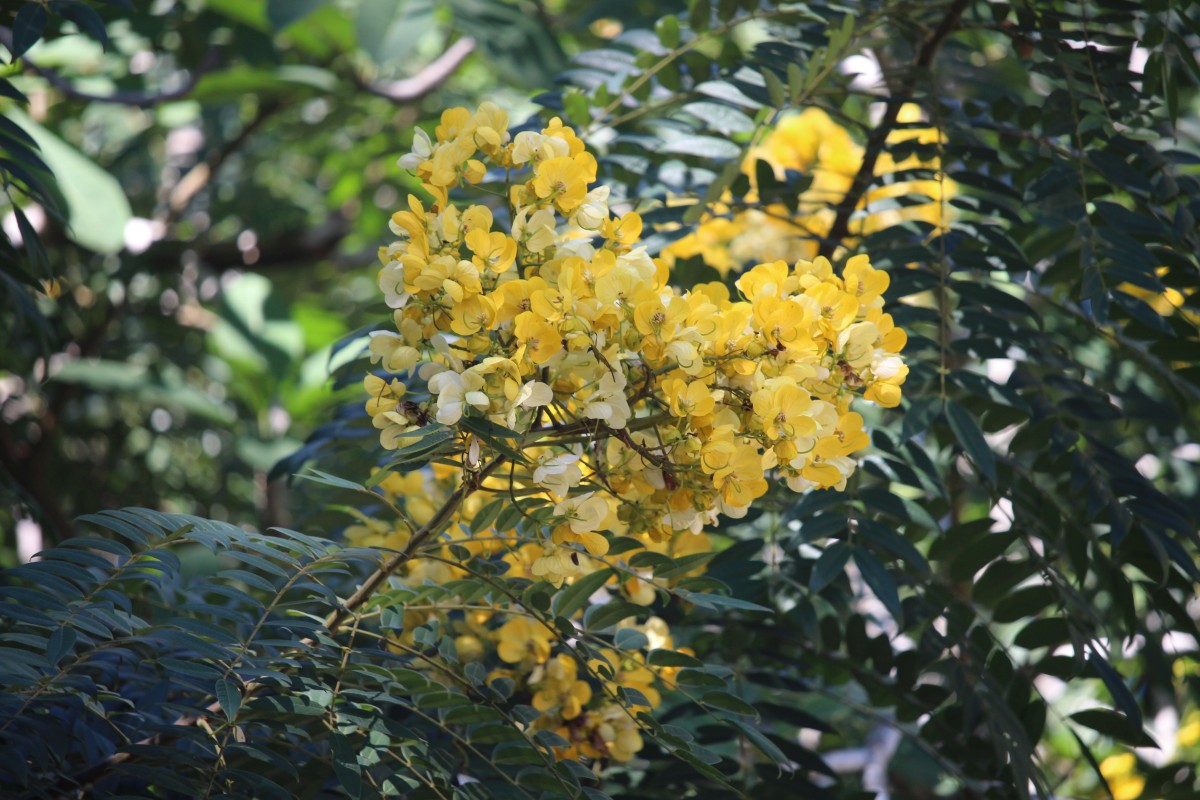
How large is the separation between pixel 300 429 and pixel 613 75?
60.5 inches

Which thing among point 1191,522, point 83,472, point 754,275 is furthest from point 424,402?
point 83,472

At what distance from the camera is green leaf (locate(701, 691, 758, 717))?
803 mm

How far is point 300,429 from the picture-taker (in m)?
2.56

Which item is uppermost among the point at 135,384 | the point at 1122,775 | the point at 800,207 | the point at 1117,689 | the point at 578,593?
the point at 578,593

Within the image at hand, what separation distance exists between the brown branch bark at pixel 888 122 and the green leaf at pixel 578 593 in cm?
55

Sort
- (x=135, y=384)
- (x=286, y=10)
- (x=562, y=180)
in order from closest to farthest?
(x=562, y=180) → (x=286, y=10) → (x=135, y=384)

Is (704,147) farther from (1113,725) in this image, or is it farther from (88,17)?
(1113,725)

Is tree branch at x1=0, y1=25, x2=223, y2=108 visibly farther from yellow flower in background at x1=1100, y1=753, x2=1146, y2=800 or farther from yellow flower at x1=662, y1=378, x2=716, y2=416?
yellow flower in background at x1=1100, y1=753, x2=1146, y2=800

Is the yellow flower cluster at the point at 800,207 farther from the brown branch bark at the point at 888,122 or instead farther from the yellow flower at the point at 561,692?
the yellow flower at the point at 561,692

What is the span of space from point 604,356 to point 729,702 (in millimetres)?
308

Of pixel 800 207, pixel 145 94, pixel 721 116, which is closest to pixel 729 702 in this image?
pixel 721 116

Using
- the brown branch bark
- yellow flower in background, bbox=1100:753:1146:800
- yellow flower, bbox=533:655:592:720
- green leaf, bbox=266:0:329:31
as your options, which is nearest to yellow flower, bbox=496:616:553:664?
yellow flower, bbox=533:655:592:720

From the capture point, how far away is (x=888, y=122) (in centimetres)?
119

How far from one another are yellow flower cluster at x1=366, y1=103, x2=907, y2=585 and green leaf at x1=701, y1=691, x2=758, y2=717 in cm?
14
